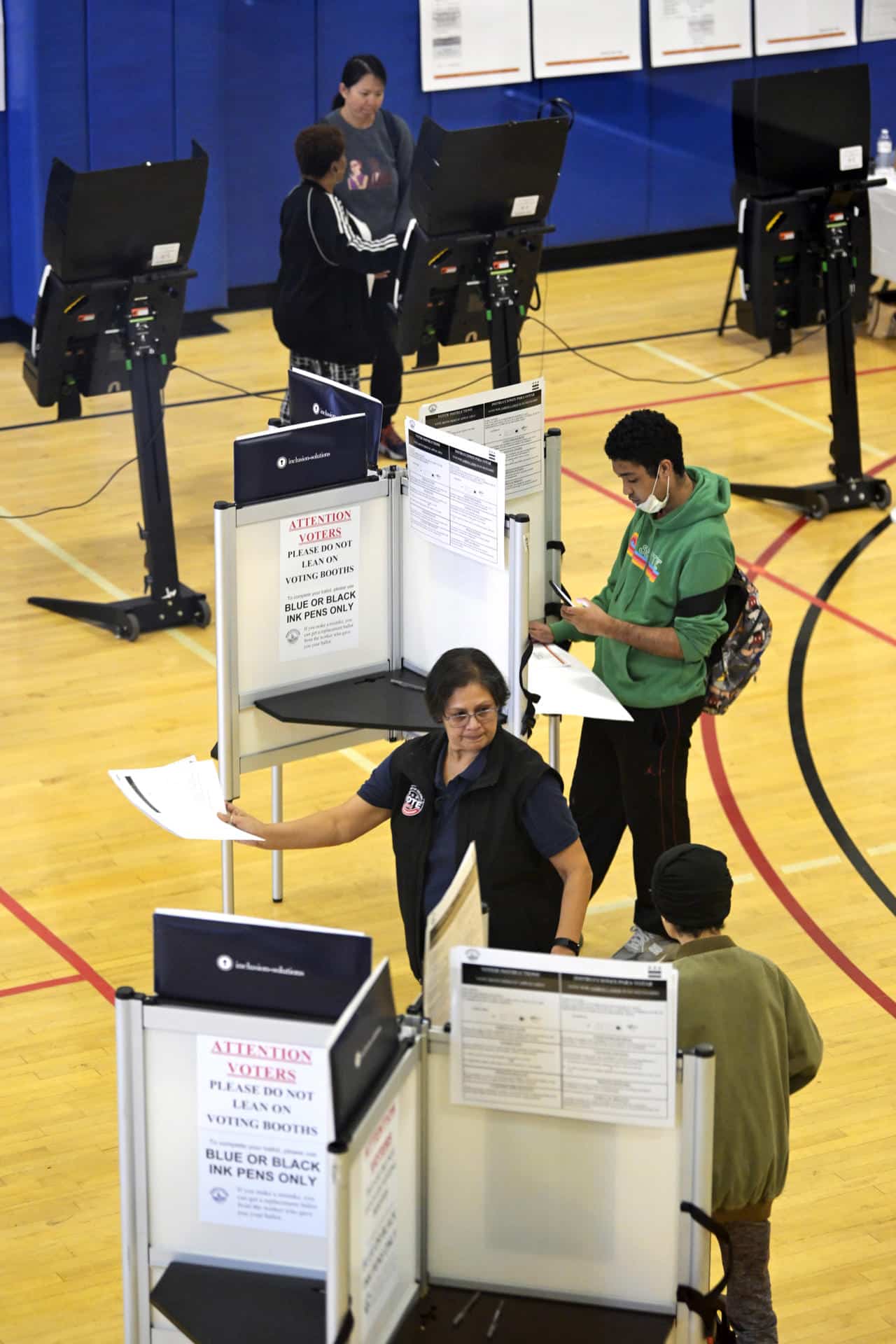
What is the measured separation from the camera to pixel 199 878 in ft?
20.6

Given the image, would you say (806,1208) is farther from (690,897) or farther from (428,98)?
(428,98)

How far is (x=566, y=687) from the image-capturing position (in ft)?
17.5

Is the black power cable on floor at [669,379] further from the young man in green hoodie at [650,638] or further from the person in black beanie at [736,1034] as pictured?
the person in black beanie at [736,1034]

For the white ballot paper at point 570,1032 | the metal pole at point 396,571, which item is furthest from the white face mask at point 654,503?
the white ballot paper at point 570,1032

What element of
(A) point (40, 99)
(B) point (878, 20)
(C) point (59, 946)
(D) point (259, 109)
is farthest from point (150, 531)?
(B) point (878, 20)

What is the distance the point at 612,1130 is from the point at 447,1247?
357 millimetres

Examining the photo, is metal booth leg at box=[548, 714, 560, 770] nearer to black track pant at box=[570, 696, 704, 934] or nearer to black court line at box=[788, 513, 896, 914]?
black track pant at box=[570, 696, 704, 934]

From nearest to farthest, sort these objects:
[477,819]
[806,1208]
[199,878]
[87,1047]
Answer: [477,819], [806,1208], [87,1047], [199,878]

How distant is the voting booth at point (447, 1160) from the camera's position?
317 cm

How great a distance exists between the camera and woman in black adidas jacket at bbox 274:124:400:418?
8.26m

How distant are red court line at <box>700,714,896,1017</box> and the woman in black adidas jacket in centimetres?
240

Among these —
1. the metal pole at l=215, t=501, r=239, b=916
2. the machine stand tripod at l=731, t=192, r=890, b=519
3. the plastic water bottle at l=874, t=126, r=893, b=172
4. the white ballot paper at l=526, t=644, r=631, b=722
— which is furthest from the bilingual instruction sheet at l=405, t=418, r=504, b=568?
the plastic water bottle at l=874, t=126, r=893, b=172

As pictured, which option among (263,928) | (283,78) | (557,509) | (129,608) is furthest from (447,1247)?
(283,78)

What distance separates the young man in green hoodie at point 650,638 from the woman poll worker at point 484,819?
0.96 m
